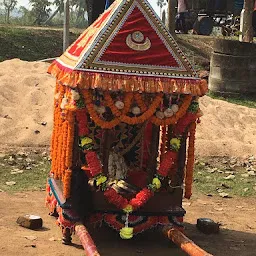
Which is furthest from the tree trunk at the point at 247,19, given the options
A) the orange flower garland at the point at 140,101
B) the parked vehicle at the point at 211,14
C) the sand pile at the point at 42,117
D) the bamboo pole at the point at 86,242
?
the bamboo pole at the point at 86,242

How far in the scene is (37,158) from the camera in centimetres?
926

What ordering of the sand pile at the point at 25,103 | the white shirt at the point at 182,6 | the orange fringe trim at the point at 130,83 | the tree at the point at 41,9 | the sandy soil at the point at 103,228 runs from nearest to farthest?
1. the orange fringe trim at the point at 130,83
2. the sandy soil at the point at 103,228
3. the sand pile at the point at 25,103
4. the white shirt at the point at 182,6
5. the tree at the point at 41,9

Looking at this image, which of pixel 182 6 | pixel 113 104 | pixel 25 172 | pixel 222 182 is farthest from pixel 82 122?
pixel 182 6

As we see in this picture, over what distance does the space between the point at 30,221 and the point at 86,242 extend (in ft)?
4.09

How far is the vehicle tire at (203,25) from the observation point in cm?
2367

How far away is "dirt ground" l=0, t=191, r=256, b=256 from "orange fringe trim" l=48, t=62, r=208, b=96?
5.07 ft

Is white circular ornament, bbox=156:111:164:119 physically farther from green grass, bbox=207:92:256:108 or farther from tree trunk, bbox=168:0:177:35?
tree trunk, bbox=168:0:177:35

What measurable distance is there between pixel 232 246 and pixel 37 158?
414 cm

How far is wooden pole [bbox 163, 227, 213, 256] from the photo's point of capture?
4914 mm

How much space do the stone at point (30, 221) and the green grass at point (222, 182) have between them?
9.08 feet

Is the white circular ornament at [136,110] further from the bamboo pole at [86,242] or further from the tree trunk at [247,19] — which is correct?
the tree trunk at [247,19]

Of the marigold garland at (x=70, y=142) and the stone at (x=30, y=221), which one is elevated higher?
the marigold garland at (x=70, y=142)

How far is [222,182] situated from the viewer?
8633 millimetres

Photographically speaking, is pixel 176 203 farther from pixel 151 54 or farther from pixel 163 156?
pixel 151 54
